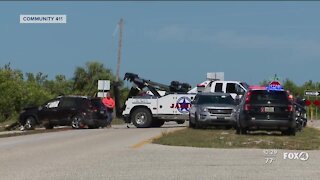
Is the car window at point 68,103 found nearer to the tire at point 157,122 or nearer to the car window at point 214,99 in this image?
the tire at point 157,122

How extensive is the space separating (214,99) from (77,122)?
24.0 ft

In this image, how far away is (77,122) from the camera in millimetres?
31672

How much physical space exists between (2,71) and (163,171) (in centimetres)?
4835

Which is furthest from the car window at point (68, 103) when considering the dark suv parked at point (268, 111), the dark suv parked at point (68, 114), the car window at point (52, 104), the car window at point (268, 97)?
the car window at point (268, 97)

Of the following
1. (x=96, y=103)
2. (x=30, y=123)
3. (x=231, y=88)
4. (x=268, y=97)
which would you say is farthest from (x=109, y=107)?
(x=268, y=97)

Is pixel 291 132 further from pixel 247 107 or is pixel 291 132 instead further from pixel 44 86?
pixel 44 86

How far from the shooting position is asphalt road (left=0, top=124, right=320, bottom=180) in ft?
38.1

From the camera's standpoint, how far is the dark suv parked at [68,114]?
3164cm

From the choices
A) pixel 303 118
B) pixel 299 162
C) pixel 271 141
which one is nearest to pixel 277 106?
pixel 271 141

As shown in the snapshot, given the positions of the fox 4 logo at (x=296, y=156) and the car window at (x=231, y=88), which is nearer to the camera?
the fox 4 logo at (x=296, y=156)

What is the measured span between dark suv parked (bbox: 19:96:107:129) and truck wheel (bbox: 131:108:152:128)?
4.95 ft

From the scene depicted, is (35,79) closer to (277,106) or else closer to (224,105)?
(224,105)

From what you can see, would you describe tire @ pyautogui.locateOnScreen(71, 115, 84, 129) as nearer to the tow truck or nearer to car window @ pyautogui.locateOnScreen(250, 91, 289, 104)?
the tow truck

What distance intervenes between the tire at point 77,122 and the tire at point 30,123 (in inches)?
82.9
